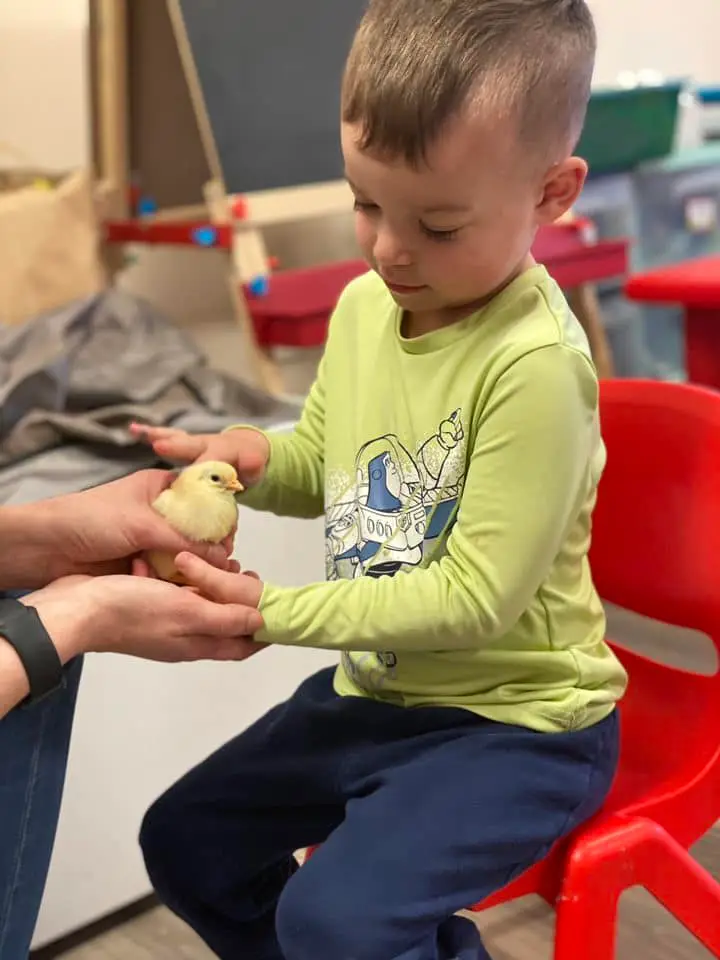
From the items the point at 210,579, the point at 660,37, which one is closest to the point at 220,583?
the point at 210,579

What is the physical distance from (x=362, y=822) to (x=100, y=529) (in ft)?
1.06

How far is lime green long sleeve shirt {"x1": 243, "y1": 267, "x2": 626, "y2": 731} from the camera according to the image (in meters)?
0.71

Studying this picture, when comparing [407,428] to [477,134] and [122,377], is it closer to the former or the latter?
[477,134]

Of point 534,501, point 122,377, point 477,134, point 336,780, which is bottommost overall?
point 336,780

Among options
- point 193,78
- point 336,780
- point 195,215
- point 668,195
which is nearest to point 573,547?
point 336,780

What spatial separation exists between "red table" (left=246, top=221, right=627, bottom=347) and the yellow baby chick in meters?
0.74

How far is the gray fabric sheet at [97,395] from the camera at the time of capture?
51.0 inches

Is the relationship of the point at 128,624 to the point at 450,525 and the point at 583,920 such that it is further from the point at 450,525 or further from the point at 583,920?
the point at 583,920

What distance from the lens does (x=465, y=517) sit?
0.73 metres

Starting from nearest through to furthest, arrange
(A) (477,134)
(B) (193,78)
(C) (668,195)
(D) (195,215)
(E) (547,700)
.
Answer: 1. (A) (477,134)
2. (E) (547,700)
3. (B) (193,78)
4. (D) (195,215)
5. (C) (668,195)

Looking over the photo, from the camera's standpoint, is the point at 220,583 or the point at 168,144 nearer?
the point at 220,583

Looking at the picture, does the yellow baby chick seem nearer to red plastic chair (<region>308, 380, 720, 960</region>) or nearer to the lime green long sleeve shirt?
the lime green long sleeve shirt

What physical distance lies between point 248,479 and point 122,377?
618 millimetres

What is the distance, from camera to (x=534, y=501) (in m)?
0.71
